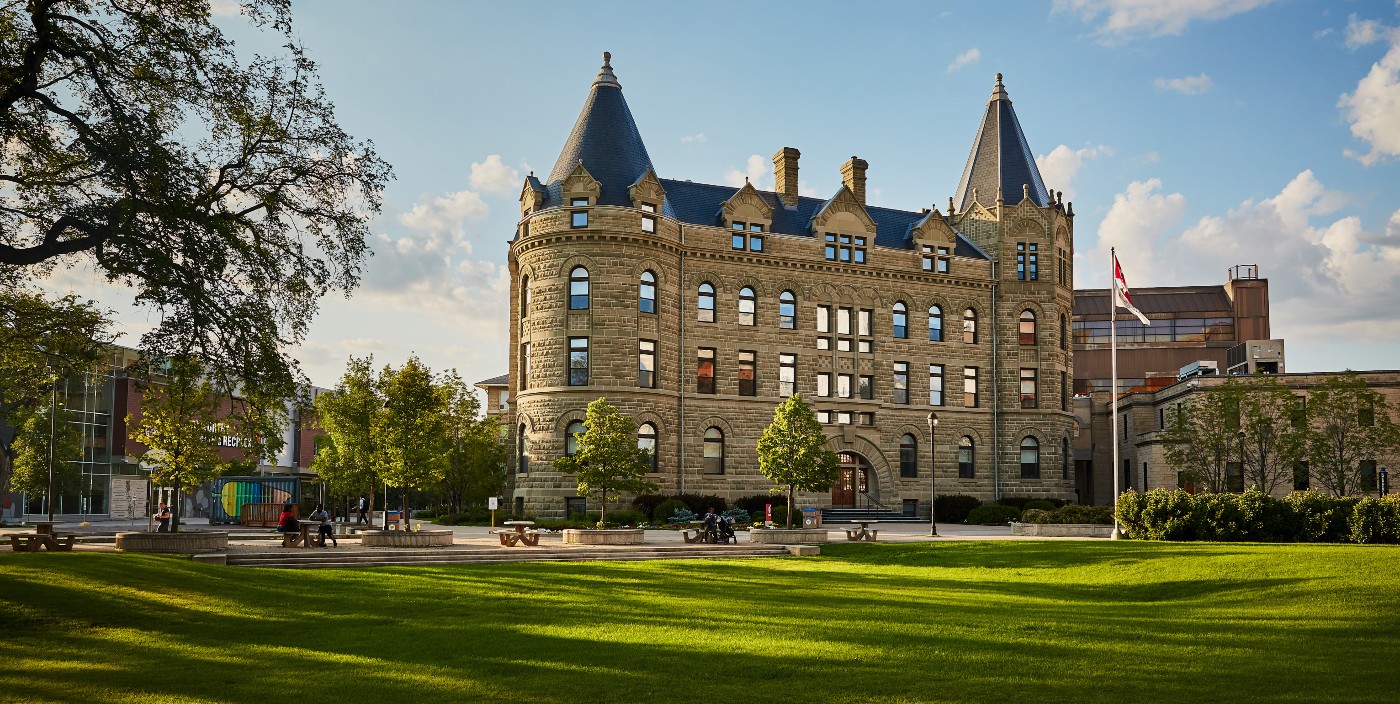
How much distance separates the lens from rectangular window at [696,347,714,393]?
5412 cm

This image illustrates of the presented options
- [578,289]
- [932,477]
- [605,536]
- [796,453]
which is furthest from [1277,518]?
[578,289]

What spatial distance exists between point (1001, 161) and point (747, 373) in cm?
2004

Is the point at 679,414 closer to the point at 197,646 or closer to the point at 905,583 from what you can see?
the point at 905,583

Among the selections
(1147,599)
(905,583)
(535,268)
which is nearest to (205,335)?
(905,583)

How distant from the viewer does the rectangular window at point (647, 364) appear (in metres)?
51.5

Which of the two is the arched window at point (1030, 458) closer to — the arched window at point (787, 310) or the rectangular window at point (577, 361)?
the arched window at point (787, 310)

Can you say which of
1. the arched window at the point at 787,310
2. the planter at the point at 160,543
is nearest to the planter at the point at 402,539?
the planter at the point at 160,543

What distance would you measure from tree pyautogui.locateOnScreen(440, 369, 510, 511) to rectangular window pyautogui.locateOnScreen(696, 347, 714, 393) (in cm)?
1188

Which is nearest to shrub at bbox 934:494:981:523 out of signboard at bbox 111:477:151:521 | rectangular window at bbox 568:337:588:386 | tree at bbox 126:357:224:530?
rectangular window at bbox 568:337:588:386

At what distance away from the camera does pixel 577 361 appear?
1998 inches

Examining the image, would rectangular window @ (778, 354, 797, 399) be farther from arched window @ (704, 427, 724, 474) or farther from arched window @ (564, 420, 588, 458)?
arched window @ (564, 420, 588, 458)

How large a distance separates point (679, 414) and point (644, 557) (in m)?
21.3

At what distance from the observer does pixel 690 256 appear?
53.7m

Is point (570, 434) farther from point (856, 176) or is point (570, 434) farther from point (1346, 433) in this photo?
point (1346, 433)
